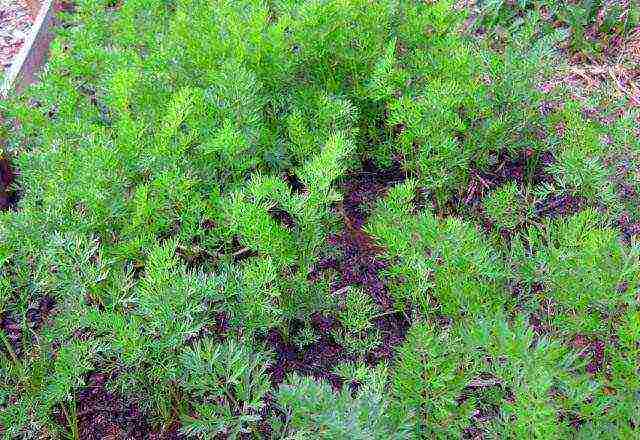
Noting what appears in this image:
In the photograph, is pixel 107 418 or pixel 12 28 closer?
pixel 107 418

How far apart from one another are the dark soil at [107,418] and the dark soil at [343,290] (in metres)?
0.45

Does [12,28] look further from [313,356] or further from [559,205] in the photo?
[559,205]

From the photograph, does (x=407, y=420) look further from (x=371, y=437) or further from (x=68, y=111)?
(x=68, y=111)

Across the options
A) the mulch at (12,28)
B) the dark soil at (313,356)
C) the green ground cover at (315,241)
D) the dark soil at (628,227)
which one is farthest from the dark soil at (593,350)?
the mulch at (12,28)

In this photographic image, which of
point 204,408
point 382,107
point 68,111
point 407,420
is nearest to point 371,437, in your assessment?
point 407,420

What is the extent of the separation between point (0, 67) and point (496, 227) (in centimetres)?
369

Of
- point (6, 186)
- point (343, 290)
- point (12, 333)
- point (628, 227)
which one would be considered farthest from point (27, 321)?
point (628, 227)

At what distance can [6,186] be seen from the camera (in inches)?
117

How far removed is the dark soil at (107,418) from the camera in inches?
83.4

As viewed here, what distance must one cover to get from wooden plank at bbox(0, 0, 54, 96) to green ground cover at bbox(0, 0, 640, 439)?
2.13ft

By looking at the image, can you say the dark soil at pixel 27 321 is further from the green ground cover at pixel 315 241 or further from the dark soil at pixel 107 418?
the dark soil at pixel 107 418

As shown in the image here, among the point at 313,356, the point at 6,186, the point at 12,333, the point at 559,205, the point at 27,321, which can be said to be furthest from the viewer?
the point at 6,186

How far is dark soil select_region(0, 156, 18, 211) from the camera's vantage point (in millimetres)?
2922

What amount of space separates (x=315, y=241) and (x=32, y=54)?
8.52 ft
